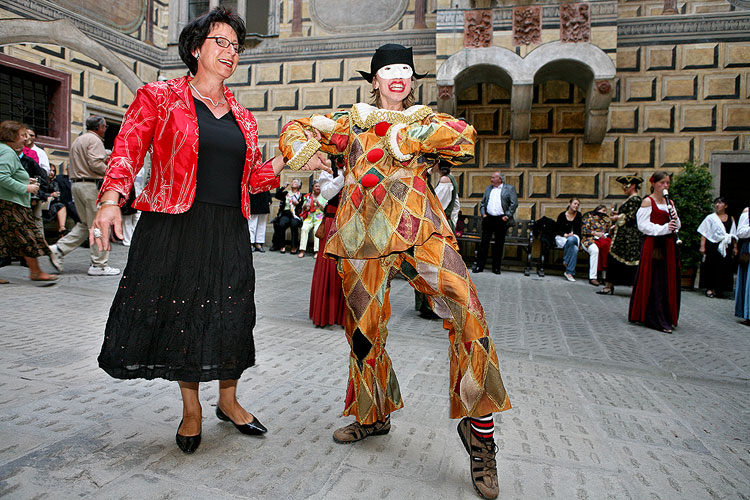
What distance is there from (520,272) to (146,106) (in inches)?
377

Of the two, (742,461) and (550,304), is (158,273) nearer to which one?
(742,461)

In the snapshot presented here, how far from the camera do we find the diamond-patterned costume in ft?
6.86

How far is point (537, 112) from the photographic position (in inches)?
452

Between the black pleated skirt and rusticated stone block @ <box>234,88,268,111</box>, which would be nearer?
the black pleated skirt

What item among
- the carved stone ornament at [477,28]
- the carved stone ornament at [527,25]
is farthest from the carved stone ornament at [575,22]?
the carved stone ornament at [477,28]

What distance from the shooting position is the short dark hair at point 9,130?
18.5 ft

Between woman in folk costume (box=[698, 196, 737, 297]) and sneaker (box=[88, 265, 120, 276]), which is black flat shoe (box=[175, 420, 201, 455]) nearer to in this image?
sneaker (box=[88, 265, 120, 276])

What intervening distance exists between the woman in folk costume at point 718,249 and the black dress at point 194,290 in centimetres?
848

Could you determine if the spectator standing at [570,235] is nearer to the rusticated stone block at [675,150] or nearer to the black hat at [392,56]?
the rusticated stone block at [675,150]

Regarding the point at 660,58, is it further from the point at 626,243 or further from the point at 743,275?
the point at 743,275

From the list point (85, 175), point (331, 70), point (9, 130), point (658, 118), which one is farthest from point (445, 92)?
point (9, 130)

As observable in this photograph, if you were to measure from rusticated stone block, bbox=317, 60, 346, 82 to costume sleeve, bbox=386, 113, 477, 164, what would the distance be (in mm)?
11194

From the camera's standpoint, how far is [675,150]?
10867mm

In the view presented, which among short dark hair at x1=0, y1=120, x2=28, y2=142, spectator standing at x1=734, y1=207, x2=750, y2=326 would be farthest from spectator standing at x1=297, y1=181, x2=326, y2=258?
spectator standing at x1=734, y1=207, x2=750, y2=326
